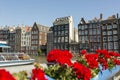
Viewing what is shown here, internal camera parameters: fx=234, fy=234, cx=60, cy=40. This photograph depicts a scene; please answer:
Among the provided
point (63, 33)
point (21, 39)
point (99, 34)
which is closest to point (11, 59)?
point (99, 34)

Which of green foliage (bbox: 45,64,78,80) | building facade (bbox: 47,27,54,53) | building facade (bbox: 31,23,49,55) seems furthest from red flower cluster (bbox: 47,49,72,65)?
building facade (bbox: 31,23,49,55)

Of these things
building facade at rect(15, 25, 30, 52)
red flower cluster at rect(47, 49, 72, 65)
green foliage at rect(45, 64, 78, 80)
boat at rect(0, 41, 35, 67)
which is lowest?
boat at rect(0, 41, 35, 67)

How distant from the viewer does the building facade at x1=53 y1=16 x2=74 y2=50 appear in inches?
3150

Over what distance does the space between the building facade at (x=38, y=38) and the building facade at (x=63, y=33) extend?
8188mm

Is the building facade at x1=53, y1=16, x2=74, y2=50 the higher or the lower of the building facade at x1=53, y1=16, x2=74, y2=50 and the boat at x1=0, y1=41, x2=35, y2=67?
the higher

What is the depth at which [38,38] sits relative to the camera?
8956 centimetres

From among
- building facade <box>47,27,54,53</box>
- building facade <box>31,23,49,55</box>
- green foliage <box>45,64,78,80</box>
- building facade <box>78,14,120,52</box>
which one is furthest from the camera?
building facade <box>31,23,49,55</box>

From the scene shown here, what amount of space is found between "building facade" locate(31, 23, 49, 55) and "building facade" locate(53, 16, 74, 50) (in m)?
8.19

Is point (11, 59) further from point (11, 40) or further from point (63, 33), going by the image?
point (11, 40)

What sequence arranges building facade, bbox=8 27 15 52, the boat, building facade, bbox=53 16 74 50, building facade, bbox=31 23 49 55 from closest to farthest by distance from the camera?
the boat, building facade, bbox=53 16 74 50, building facade, bbox=31 23 49 55, building facade, bbox=8 27 15 52

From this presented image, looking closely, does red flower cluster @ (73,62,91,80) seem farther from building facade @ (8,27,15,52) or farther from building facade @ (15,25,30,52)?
building facade @ (8,27,15,52)

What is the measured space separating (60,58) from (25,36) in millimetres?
91212

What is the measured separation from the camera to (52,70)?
23.7 feet

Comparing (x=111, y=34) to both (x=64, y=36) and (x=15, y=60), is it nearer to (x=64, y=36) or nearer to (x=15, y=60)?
(x=64, y=36)
